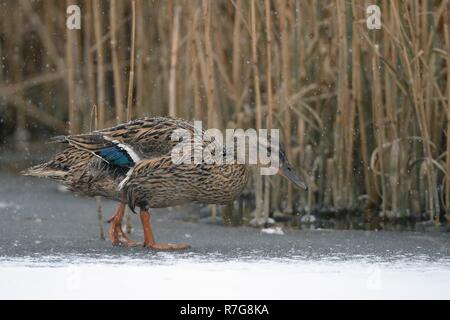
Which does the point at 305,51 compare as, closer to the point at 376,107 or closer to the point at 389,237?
the point at 376,107

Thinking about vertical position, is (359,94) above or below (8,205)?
above

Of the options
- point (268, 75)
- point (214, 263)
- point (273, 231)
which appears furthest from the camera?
point (268, 75)

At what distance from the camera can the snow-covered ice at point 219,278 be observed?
14.5 feet

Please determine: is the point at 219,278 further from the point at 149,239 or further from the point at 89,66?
Answer: the point at 89,66

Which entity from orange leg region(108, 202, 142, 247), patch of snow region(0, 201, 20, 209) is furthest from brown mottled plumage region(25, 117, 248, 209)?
patch of snow region(0, 201, 20, 209)

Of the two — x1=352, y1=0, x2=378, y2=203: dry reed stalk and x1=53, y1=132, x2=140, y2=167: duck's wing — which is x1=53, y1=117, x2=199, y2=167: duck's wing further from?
x1=352, y1=0, x2=378, y2=203: dry reed stalk

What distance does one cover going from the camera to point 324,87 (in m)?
6.98

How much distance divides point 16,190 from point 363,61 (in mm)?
2563

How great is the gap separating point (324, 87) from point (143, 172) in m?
1.87

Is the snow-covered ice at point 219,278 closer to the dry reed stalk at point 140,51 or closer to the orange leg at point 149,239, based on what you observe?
the orange leg at point 149,239

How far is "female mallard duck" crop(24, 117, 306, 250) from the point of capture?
5523mm

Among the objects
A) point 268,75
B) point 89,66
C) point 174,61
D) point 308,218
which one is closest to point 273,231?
point 308,218
